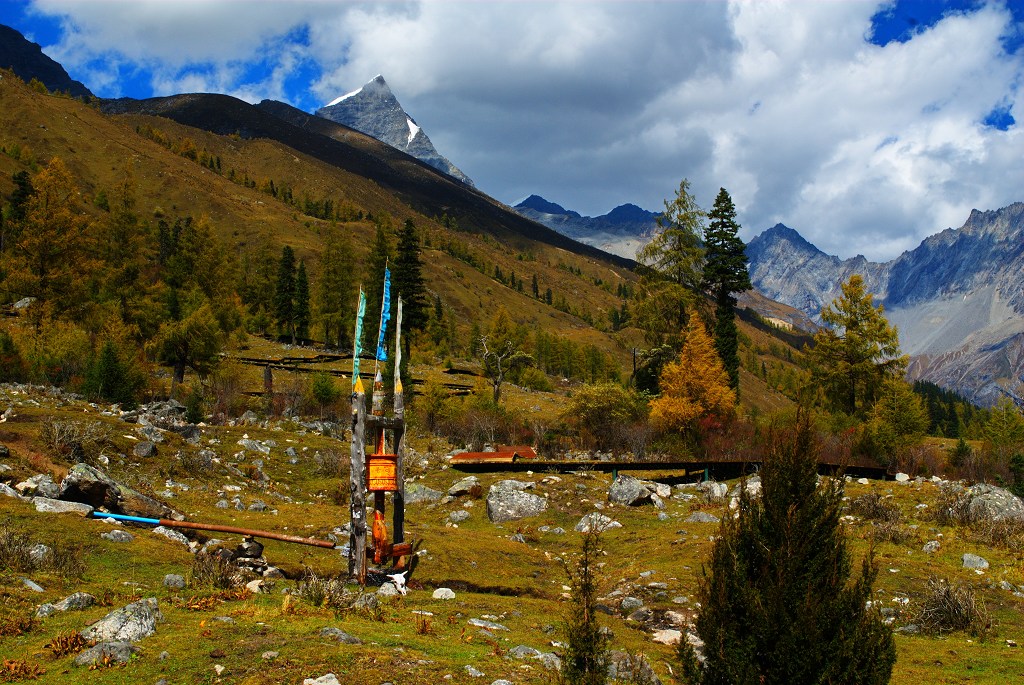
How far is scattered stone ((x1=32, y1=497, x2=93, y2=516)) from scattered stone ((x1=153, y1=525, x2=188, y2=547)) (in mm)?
1215

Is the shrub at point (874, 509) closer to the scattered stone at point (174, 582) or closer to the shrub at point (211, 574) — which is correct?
the shrub at point (211, 574)

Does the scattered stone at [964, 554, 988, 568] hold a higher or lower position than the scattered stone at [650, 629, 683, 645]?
higher

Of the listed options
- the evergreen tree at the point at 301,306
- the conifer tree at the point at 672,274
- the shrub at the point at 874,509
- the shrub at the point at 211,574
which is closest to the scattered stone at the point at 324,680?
the shrub at the point at 211,574

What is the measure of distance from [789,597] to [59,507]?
11.9 m

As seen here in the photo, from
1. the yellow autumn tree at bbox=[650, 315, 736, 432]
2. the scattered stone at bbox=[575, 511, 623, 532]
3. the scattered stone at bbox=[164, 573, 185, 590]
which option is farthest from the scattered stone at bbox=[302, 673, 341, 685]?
the yellow autumn tree at bbox=[650, 315, 736, 432]

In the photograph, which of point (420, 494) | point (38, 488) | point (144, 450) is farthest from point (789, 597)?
point (144, 450)

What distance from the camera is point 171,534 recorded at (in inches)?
491

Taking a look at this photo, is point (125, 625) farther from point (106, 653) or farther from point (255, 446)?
point (255, 446)

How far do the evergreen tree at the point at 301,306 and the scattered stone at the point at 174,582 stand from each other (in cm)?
7561

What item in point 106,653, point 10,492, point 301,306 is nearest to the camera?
point 106,653

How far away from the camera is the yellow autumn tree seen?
35.5 m

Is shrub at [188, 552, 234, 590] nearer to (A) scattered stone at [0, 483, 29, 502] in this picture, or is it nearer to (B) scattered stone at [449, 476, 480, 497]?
(A) scattered stone at [0, 483, 29, 502]

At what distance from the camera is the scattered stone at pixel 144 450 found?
19125 mm

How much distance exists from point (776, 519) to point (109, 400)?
3147 centimetres
